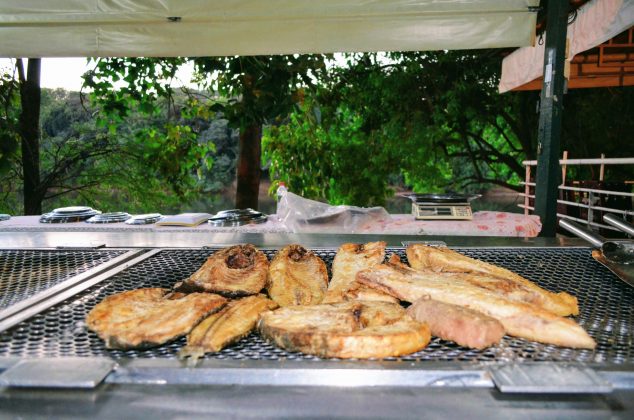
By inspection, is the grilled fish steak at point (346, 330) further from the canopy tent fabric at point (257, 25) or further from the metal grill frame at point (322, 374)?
the canopy tent fabric at point (257, 25)

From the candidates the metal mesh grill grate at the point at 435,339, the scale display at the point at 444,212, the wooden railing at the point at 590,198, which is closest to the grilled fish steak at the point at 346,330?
the metal mesh grill grate at the point at 435,339

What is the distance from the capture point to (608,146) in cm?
1195

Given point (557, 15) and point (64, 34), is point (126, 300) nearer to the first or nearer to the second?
point (64, 34)

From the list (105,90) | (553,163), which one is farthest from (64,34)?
(105,90)

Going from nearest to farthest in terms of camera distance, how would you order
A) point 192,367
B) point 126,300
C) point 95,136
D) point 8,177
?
1. point 192,367
2. point 126,300
3. point 8,177
4. point 95,136

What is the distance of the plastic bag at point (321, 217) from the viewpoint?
12.0 feet

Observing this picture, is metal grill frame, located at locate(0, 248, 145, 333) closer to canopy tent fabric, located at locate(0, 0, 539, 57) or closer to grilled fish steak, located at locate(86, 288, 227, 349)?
grilled fish steak, located at locate(86, 288, 227, 349)

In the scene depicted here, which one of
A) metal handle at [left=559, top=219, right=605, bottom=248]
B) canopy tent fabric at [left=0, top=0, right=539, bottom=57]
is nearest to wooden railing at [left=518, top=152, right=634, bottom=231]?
canopy tent fabric at [left=0, top=0, right=539, bottom=57]

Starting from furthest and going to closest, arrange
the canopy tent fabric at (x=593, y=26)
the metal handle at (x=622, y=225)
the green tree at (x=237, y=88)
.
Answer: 1. the green tree at (x=237, y=88)
2. the canopy tent fabric at (x=593, y=26)
3. the metal handle at (x=622, y=225)

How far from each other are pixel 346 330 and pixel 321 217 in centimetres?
266

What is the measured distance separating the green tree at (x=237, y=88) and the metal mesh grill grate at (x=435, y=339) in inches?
136

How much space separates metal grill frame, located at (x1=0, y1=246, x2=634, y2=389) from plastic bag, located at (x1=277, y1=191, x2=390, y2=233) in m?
2.78

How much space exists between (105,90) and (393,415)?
713 centimetres

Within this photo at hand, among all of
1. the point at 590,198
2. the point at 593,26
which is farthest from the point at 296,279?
the point at 590,198
